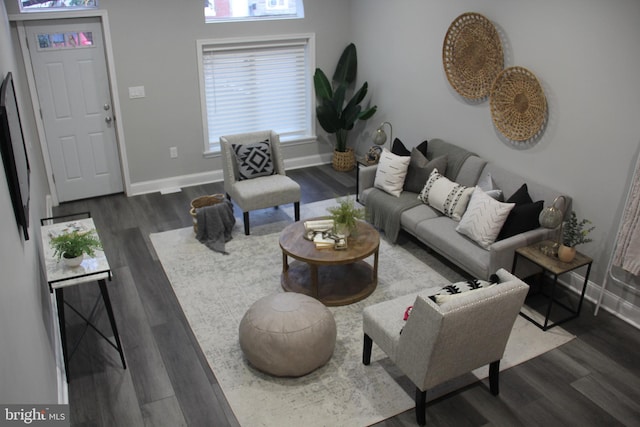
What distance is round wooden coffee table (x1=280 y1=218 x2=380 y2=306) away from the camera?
4.14 m

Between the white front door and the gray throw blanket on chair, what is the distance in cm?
169

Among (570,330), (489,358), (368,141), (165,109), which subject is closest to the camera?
(489,358)

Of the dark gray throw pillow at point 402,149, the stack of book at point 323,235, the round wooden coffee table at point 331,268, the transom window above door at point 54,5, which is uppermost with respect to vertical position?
the transom window above door at point 54,5

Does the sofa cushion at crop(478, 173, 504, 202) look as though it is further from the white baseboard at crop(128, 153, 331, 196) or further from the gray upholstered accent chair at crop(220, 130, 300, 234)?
the white baseboard at crop(128, 153, 331, 196)

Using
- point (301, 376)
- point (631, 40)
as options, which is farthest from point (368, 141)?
point (301, 376)

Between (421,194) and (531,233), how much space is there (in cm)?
119

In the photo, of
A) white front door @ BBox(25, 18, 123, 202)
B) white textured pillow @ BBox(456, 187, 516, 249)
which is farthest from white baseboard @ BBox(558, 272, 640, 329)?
white front door @ BBox(25, 18, 123, 202)

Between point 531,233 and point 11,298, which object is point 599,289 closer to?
point 531,233

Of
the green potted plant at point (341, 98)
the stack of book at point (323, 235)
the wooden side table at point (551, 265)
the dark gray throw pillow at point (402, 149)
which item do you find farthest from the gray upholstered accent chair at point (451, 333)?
the green potted plant at point (341, 98)

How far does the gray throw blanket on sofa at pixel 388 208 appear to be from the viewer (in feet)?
16.5

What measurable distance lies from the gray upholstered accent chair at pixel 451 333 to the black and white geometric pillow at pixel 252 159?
→ 267 centimetres

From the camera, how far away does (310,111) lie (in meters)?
7.09

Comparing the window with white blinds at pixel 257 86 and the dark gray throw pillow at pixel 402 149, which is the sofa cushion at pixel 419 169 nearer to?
the dark gray throw pillow at pixel 402 149

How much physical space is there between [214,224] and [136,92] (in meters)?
1.92
